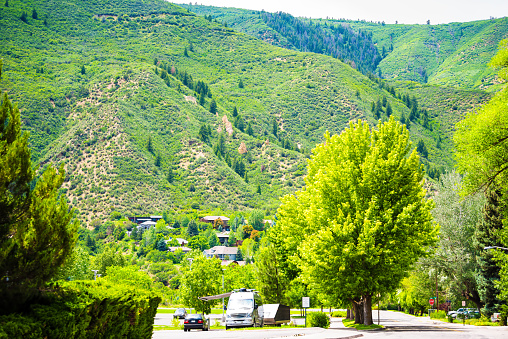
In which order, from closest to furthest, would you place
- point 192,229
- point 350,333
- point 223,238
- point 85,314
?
point 85,314, point 350,333, point 192,229, point 223,238

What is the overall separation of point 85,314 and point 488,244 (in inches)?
1555

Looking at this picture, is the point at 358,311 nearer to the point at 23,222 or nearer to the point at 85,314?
the point at 85,314

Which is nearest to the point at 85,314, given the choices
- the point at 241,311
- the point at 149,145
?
the point at 241,311

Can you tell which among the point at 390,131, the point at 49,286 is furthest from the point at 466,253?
the point at 49,286

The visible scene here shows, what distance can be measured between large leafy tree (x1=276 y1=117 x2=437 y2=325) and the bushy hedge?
630 inches

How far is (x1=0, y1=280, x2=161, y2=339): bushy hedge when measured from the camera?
1082 cm

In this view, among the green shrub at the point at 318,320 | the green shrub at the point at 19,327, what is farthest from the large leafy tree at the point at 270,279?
the green shrub at the point at 19,327

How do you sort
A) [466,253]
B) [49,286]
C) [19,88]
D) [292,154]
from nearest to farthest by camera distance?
[49,286] < [466,253] < [19,88] < [292,154]

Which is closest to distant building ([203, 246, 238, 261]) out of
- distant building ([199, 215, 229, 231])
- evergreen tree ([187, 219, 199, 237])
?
distant building ([199, 215, 229, 231])

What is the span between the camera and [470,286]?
4988 centimetres

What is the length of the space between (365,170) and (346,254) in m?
5.40

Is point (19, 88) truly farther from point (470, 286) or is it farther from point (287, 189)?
point (470, 286)

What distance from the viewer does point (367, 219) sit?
30734mm

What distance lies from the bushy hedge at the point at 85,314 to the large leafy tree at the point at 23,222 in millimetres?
684
